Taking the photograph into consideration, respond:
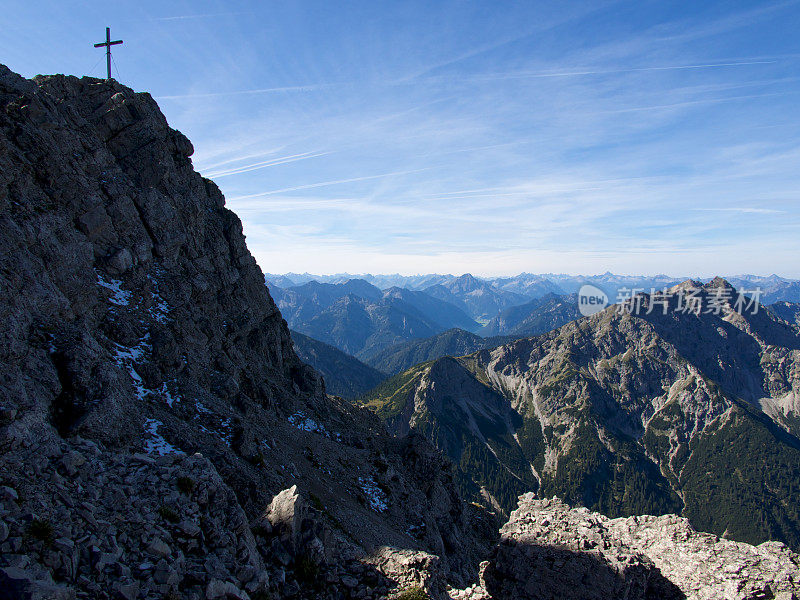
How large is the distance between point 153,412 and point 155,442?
404 centimetres

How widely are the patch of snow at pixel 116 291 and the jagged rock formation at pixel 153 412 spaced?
8.6 inches

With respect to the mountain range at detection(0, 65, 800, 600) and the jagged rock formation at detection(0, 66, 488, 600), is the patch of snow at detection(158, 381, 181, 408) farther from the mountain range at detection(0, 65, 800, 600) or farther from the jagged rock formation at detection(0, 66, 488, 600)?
the mountain range at detection(0, 65, 800, 600)

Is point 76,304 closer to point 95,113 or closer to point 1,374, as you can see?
point 1,374

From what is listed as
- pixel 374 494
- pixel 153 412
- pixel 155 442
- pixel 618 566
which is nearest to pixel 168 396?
pixel 153 412

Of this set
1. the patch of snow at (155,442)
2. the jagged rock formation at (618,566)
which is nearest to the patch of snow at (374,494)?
the jagged rock formation at (618,566)

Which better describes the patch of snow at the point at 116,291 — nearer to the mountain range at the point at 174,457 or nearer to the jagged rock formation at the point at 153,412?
the jagged rock formation at the point at 153,412

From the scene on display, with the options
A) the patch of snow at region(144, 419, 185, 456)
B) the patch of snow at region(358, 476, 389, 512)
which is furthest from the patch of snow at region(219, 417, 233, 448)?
the patch of snow at region(358, 476, 389, 512)

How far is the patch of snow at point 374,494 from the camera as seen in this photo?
45.2 meters

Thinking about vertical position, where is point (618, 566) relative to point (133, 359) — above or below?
below

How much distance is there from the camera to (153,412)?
A: 28.1 meters

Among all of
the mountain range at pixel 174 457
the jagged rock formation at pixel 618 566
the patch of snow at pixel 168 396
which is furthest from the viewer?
the patch of snow at pixel 168 396

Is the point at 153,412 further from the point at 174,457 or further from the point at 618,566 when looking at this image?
the point at 618,566

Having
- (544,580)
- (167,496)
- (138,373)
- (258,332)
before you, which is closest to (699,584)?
(544,580)

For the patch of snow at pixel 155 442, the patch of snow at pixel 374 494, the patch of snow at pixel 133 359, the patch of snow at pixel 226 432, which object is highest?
the patch of snow at pixel 133 359
